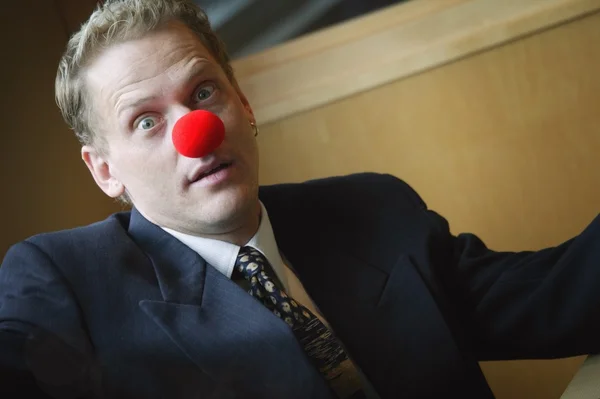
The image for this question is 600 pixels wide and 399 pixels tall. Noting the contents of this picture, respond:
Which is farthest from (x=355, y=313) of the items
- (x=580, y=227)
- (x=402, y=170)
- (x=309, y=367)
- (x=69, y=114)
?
(x=580, y=227)

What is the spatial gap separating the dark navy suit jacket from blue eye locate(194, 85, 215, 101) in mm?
214

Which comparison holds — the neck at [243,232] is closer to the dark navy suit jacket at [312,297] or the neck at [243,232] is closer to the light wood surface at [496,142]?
the dark navy suit jacket at [312,297]

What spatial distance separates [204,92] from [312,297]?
38 cm

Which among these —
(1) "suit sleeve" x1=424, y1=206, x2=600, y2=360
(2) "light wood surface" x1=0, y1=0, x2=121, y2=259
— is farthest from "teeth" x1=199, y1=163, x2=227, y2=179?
(2) "light wood surface" x1=0, y1=0, x2=121, y2=259

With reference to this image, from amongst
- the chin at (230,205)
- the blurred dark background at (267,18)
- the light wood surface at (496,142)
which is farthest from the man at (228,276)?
the blurred dark background at (267,18)

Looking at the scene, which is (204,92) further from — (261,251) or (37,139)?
(37,139)

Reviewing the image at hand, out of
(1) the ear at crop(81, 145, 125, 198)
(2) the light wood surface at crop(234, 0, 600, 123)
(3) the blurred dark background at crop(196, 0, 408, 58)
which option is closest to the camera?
(1) the ear at crop(81, 145, 125, 198)

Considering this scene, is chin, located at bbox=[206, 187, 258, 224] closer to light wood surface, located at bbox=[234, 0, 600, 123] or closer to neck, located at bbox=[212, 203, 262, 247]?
neck, located at bbox=[212, 203, 262, 247]

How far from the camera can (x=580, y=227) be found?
168 centimetres

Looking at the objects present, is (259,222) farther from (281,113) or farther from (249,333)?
(281,113)

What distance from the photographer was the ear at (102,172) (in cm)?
112

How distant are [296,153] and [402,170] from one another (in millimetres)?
283

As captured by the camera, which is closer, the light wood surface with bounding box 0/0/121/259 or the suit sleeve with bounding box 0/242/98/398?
the suit sleeve with bounding box 0/242/98/398

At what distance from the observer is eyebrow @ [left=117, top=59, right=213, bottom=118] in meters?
1.01
